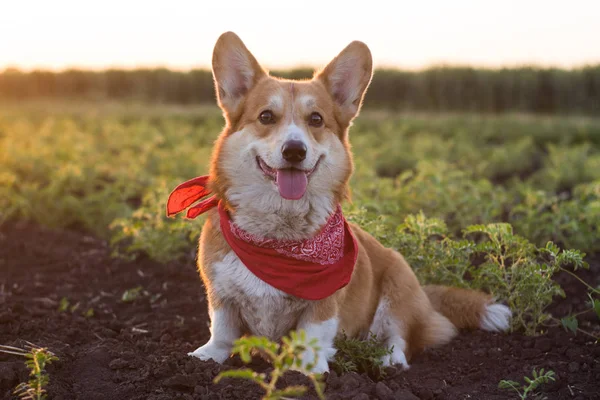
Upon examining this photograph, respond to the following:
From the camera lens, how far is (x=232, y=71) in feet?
13.4

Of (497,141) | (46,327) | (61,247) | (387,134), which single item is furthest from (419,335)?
(497,141)

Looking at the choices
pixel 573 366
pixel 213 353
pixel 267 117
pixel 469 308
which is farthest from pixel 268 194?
pixel 573 366

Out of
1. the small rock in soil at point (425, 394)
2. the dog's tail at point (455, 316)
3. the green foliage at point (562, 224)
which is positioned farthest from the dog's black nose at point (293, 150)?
the green foliage at point (562, 224)

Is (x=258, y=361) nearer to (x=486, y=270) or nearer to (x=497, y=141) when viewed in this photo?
(x=486, y=270)

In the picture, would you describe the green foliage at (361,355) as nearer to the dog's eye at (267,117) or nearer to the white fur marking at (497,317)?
the white fur marking at (497,317)

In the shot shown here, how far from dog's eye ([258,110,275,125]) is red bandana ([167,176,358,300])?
1.79 feet

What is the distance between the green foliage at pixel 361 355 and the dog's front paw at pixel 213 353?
64 centimetres

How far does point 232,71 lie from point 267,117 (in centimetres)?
43

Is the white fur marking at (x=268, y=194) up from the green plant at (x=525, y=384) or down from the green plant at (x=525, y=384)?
up

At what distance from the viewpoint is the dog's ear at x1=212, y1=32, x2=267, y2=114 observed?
13.1ft

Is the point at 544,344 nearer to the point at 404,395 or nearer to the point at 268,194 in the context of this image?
the point at 404,395

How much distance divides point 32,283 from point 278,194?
289 centimetres

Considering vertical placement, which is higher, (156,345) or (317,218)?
(317,218)

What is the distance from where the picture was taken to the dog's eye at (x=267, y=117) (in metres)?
3.89
